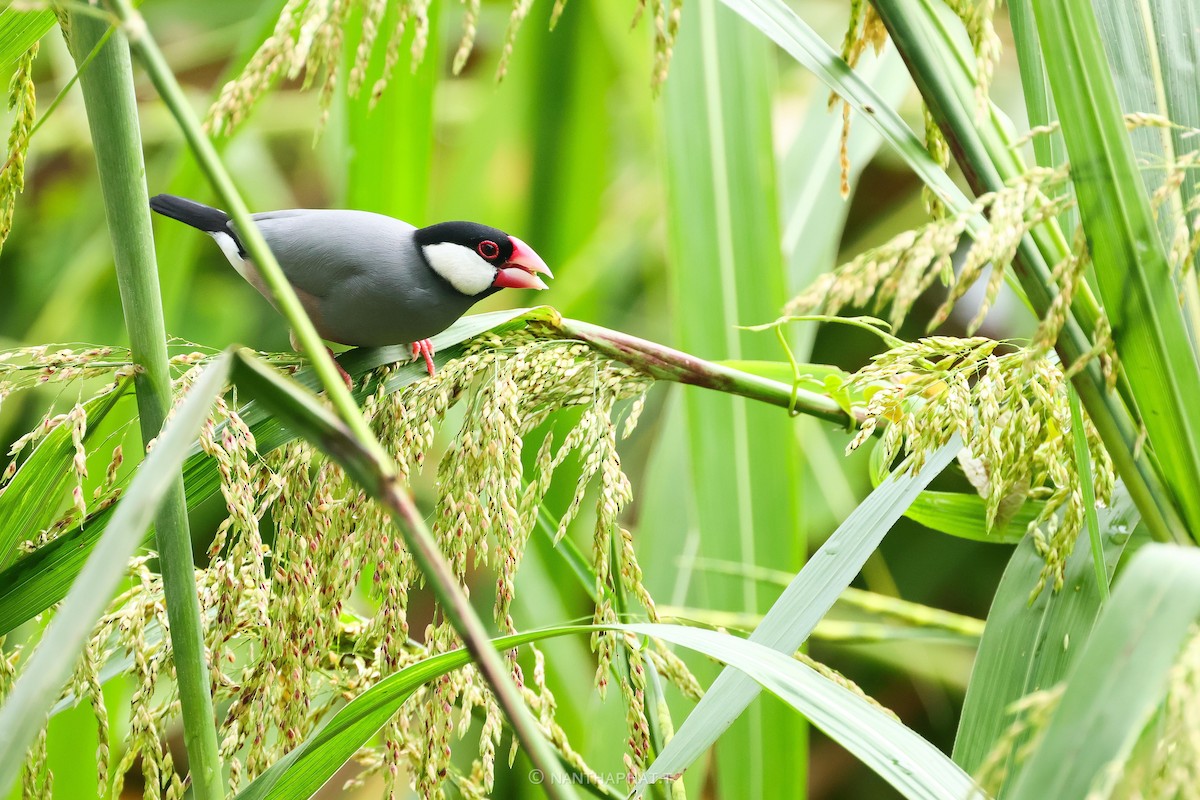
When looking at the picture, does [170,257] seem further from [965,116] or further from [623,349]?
[965,116]

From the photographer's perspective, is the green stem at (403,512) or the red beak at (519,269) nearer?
the green stem at (403,512)

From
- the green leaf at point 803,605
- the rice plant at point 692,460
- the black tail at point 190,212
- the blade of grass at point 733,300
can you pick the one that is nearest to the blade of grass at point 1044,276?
the rice plant at point 692,460

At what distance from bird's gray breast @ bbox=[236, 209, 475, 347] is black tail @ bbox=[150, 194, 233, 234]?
0.05m

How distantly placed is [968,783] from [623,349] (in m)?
0.39

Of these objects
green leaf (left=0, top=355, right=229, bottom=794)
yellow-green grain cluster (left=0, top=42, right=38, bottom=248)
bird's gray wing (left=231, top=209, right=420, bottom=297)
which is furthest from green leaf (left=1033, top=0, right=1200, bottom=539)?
bird's gray wing (left=231, top=209, right=420, bottom=297)

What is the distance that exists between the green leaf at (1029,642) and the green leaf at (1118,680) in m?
0.34

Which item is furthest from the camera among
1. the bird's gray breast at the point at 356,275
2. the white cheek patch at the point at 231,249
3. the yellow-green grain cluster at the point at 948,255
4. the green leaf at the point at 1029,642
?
the white cheek patch at the point at 231,249

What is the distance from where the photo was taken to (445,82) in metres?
2.63

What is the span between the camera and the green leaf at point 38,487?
68 cm

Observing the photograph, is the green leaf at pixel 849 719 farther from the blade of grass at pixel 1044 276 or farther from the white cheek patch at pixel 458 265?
the white cheek patch at pixel 458 265

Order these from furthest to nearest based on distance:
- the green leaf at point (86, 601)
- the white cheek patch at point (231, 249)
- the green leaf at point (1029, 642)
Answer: the white cheek patch at point (231, 249)
the green leaf at point (1029, 642)
the green leaf at point (86, 601)

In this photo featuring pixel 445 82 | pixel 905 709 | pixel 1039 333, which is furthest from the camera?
pixel 445 82

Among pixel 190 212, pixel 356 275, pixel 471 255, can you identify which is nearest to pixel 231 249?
pixel 190 212

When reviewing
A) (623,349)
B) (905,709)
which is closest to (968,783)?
(623,349)
